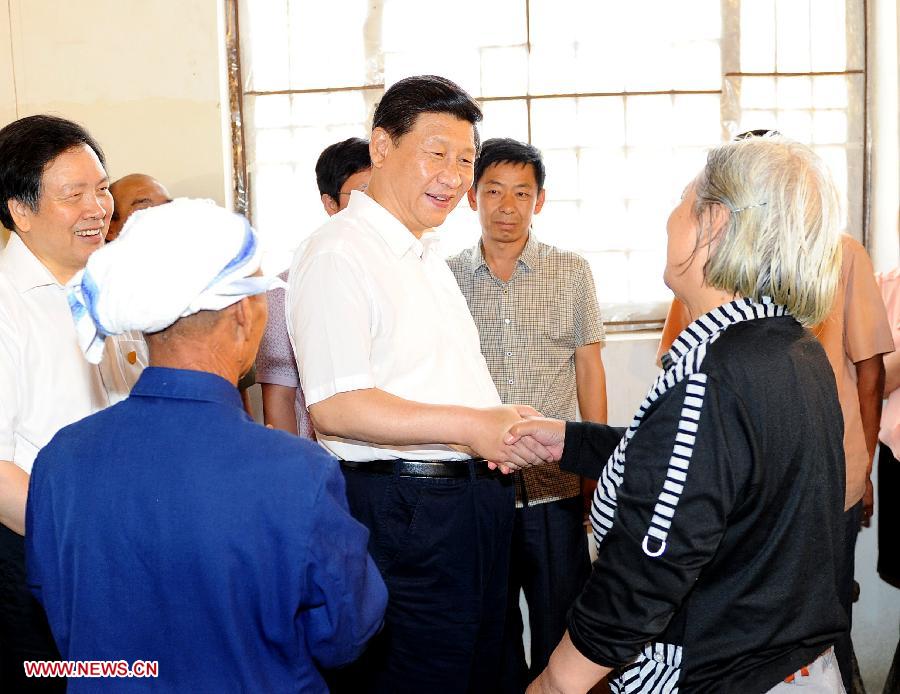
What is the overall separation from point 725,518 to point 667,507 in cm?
9

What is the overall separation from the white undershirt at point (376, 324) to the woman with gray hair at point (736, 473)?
724 millimetres

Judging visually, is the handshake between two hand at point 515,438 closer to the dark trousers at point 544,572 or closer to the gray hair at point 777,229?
the gray hair at point 777,229

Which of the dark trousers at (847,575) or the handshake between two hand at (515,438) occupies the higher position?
the handshake between two hand at (515,438)

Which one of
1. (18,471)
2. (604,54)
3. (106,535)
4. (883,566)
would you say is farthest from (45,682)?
(604,54)

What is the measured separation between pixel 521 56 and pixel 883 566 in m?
2.40

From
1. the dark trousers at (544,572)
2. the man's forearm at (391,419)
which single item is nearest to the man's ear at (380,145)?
the man's forearm at (391,419)

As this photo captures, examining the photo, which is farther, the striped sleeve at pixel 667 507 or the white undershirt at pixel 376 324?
the white undershirt at pixel 376 324

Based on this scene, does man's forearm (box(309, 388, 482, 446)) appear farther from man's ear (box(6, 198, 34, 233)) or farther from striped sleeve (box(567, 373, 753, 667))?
man's ear (box(6, 198, 34, 233))

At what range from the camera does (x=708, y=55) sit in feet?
13.3

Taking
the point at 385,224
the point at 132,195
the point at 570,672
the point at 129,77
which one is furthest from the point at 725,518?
the point at 129,77

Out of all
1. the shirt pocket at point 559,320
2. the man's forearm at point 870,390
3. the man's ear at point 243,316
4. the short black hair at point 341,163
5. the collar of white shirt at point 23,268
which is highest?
the short black hair at point 341,163

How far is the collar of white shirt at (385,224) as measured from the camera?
2.28m

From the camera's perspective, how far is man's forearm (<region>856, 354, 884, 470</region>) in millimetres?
3188

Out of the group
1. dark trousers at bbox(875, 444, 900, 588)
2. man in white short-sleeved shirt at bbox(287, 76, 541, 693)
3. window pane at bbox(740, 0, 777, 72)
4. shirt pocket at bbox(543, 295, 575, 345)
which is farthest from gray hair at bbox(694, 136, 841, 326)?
window pane at bbox(740, 0, 777, 72)
